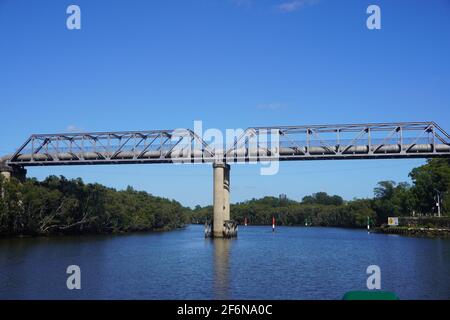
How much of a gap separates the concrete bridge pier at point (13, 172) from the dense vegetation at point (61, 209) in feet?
14.8

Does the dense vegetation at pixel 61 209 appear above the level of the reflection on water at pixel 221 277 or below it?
above

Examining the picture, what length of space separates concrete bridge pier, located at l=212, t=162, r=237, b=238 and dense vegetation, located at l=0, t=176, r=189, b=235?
108ft

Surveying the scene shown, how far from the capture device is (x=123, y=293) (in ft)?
109

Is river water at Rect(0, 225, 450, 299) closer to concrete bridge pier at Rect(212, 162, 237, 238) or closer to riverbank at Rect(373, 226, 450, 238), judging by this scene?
concrete bridge pier at Rect(212, 162, 237, 238)

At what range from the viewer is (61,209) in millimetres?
110062

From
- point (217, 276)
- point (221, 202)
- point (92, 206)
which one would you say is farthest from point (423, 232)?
point (217, 276)

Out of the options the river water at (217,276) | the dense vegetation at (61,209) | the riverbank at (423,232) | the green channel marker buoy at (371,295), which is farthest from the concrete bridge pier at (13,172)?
the green channel marker buoy at (371,295)

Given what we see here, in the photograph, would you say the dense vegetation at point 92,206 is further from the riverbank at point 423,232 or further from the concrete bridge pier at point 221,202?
the concrete bridge pier at point 221,202

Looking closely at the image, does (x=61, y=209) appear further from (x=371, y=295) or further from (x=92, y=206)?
(x=371, y=295)

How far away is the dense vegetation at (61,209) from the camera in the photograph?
97062 millimetres

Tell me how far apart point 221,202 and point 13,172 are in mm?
48665

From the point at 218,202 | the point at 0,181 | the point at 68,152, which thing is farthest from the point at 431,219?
the point at 0,181

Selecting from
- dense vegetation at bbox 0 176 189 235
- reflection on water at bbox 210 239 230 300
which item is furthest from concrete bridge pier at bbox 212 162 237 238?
reflection on water at bbox 210 239 230 300
